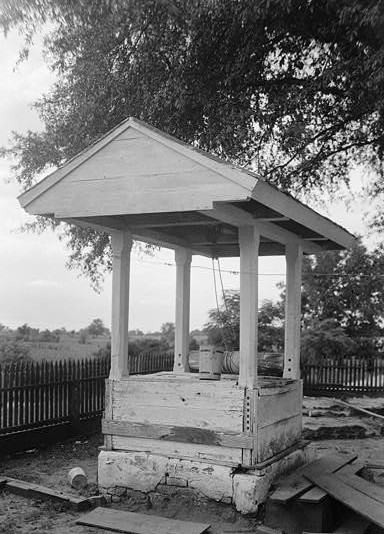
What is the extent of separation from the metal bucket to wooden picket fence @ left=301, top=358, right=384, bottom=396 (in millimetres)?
12537

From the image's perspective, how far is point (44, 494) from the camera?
691cm

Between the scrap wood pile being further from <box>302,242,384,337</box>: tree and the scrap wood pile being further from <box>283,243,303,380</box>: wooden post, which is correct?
<box>302,242,384,337</box>: tree

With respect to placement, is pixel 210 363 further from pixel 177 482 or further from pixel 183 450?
pixel 177 482

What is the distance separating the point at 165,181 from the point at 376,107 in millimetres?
6560

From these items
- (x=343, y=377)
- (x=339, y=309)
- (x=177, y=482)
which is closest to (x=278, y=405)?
(x=177, y=482)

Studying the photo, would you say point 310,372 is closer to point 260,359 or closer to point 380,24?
point 260,359

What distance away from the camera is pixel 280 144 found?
45.6 ft

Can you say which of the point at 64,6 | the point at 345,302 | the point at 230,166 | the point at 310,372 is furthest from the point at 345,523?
the point at 345,302

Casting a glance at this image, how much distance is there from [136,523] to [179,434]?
3.47ft

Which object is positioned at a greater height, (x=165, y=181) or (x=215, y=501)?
(x=165, y=181)

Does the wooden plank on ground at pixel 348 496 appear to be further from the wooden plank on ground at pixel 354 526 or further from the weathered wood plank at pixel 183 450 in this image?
the weathered wood plank at pixel 183 450

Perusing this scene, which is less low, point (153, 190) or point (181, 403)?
point (153, 190)

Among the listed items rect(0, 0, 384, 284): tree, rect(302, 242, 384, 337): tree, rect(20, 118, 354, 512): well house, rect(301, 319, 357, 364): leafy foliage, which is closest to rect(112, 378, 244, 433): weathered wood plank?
rect(20, 118, 354, 512): well house

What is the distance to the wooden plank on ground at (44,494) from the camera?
6570mm
